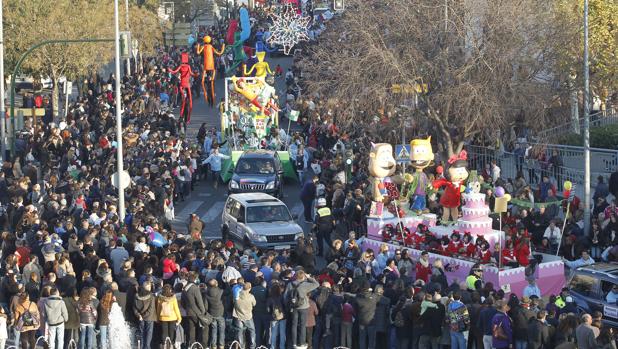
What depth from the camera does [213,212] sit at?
39.1m

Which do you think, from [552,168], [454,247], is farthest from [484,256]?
[552,168]

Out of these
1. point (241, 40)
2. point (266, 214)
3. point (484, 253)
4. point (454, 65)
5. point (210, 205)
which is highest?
point (241, 40)

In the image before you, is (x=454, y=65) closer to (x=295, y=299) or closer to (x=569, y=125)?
(x=569, y=125)

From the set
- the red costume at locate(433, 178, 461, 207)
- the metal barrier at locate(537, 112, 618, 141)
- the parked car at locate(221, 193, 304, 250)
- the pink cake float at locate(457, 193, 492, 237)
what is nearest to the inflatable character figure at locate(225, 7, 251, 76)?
the metal barrier at locate(537, 112, 618, 141)

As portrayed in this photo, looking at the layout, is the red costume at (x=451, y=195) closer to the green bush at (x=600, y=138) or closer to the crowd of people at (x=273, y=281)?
the crowd of people at (x=273, y=281)

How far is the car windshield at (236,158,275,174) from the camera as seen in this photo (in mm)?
39781

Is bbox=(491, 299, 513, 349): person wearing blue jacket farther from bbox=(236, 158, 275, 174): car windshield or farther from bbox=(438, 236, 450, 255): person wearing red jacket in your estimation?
bbox=(236, 158, 275, 174): car windshield

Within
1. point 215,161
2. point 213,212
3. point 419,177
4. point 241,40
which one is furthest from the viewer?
point 241,40

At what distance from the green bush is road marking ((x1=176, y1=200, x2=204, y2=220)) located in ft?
34.1

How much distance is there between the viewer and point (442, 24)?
38.4 metres

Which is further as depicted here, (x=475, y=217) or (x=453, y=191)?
(x=453, y=191)

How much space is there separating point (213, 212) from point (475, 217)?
1220 cm

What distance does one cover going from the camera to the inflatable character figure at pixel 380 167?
31.6 meters

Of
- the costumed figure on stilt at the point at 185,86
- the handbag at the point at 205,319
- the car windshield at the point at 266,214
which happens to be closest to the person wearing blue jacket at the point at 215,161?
the costumed figure on stilt at the point at 185,86
